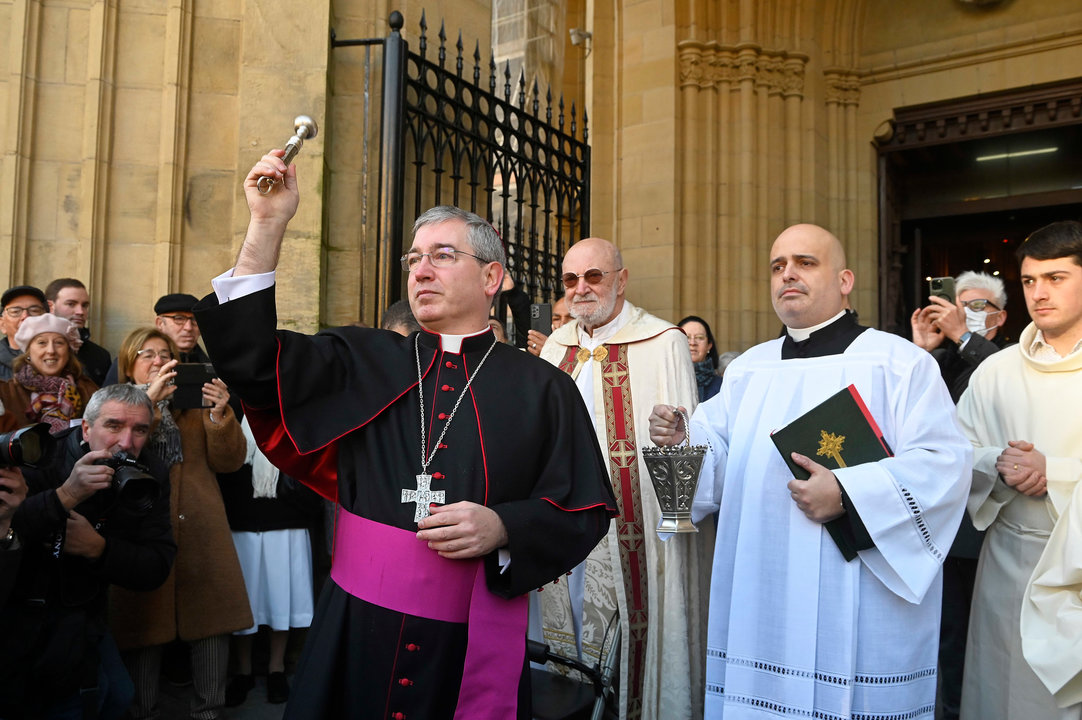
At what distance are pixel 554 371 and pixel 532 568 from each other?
0.63 metres

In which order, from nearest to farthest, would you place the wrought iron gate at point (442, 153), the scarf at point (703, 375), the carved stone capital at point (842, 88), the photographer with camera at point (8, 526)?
the photographer with camera at point (8, 526) < the wrought iron gate at point (442, 153) < the scarf at point (703, 375) < the carved stone capital at point (842, 88)

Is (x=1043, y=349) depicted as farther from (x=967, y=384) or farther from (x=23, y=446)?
(x=23, y=446)

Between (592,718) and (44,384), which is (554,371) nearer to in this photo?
(592,718)

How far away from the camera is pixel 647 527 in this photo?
13.2ft

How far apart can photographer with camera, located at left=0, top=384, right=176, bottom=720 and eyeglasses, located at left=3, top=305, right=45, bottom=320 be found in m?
1.05

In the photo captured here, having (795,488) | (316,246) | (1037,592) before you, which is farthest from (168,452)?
(1037,592)

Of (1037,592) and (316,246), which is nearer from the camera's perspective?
(1037,592)

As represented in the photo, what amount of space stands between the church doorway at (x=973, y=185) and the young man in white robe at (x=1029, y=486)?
616 centimetres

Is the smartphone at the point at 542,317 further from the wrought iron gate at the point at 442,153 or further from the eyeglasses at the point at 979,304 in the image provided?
the eyeglasses at the point at 979,304

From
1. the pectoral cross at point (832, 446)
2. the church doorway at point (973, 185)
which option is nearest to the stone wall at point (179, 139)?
the pectoral cross at point (832, 446)

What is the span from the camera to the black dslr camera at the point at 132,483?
10.3ft

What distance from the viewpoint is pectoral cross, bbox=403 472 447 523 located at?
220 cm

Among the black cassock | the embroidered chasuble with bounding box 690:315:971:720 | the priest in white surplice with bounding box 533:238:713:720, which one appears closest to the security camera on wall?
the priest in white surplice with bounding box 533:238:713:720

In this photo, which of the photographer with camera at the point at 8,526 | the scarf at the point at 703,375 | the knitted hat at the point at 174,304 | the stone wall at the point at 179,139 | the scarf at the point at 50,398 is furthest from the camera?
the scarf at the point at 703,375
